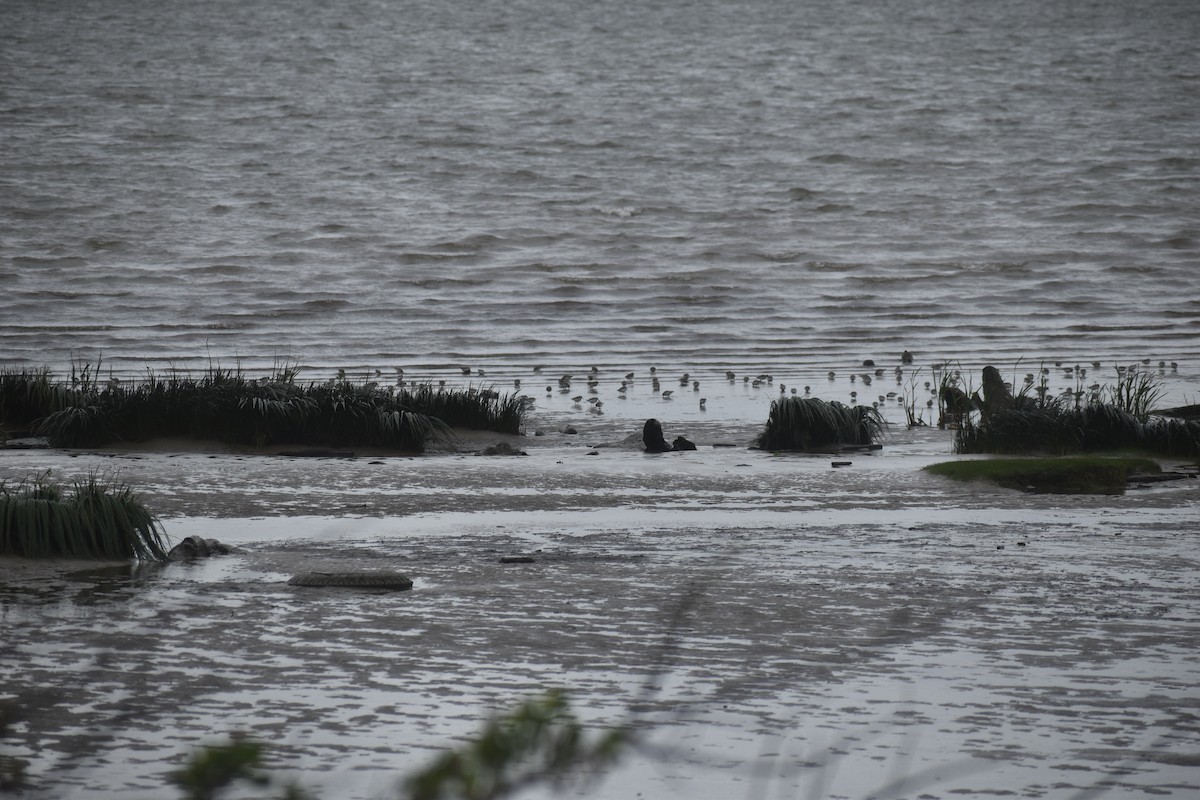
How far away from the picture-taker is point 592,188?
45.9m

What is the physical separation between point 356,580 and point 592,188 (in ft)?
134

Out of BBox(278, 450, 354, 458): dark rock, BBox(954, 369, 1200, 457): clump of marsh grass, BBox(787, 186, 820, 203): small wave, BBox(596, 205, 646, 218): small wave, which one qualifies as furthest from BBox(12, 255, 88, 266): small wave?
BBox(954, 369, 1200, 457): clump of marsh grass

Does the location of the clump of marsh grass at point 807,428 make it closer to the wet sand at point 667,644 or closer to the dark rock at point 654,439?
the dark rock at point 654,439

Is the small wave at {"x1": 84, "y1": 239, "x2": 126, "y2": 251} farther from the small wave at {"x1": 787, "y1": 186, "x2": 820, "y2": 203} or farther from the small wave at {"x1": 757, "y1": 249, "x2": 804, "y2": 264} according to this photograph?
the small wave at {"x1": 787, "y1": 186, "x2": 820, "y2": 203}

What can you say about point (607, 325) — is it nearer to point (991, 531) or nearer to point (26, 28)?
point (991, 531)

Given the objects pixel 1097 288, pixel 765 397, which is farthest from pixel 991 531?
pixel 1097 288

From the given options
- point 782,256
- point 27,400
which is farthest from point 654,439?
point 782,256

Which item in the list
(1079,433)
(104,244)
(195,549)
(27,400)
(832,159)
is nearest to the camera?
(195,549)

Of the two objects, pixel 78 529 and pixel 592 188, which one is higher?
pixel 592 188

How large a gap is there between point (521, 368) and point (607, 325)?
6665 millimetres

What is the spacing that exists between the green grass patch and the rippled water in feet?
34.7

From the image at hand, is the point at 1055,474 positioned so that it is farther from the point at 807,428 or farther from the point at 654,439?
the point at 654,439

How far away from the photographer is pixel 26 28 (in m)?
78.9

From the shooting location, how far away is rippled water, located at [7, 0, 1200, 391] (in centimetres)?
2555
